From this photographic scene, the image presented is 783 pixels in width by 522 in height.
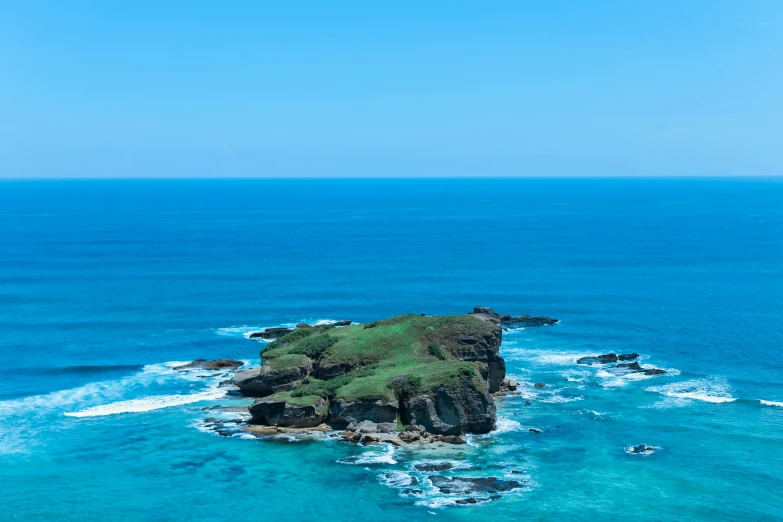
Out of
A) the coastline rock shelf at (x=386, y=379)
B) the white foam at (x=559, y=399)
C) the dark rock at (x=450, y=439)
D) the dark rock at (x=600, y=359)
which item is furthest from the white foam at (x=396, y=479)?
the dark rock at (x=600, y=359)

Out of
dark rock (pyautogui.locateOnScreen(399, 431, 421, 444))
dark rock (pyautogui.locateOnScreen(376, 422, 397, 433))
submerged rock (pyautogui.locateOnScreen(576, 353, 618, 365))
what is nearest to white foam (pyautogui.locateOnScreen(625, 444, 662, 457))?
dark rock (pyautogui.locateOnScreen(399, 431, 421, 444))

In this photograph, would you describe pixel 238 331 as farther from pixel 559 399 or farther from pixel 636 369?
pixel 636 369

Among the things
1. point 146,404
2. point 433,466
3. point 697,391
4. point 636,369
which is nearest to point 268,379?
point 146,404

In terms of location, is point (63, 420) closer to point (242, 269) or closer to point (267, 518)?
point (267, 518)

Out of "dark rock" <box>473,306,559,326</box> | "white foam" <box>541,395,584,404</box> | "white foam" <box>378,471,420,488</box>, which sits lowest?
"white foam" <box>378,471,420,488</box>

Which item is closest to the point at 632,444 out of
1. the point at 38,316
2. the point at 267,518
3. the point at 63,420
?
the point at 267,518

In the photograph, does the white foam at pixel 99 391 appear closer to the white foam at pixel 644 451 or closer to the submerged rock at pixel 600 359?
the submerged rock at pixel 600 359

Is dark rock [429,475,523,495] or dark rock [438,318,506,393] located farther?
dark rock [438,318,506,393]

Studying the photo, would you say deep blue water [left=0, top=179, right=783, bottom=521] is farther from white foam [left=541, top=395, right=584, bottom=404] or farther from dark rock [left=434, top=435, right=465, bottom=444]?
dark rock [left=434, top=435, right=465, bottom=444]
